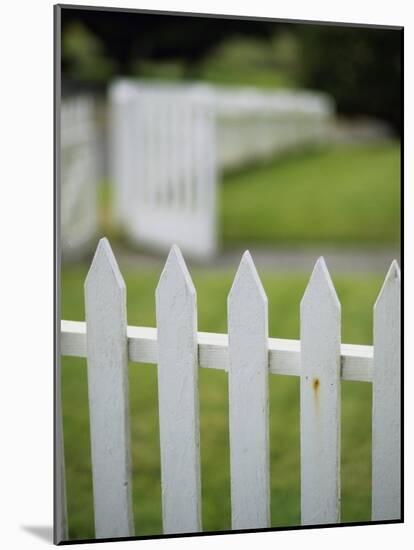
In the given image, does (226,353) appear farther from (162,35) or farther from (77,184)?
(162,35)

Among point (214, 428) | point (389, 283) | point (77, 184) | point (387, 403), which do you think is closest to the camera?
point (389, 283)

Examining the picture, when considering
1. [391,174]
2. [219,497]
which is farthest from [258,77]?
[219,497]

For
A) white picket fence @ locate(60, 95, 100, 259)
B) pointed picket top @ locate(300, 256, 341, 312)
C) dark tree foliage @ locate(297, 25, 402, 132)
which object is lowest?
pointed picket top @ locate(300, 256, 341, 312)

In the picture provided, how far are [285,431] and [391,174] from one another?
428 centimetres

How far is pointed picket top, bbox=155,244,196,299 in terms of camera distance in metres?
2.01

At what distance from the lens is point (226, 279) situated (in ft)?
16.3

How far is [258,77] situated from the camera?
33.4ft

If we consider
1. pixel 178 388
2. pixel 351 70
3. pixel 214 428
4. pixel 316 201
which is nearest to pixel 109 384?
pixel 178 388

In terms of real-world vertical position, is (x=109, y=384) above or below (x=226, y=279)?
below

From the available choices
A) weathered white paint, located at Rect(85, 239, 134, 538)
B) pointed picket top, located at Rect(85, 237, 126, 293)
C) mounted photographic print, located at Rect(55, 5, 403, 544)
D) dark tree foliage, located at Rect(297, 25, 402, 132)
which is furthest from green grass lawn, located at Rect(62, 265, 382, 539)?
dark tree foliage, located at Rect(297, 25, 402, 132)

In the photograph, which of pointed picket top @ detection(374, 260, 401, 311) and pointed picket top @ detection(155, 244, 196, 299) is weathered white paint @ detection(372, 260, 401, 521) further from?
pointed picket top @ detection(155, 244, 196, 299)

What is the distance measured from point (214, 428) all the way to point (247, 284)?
1423mm

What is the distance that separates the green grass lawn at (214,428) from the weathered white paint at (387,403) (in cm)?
29

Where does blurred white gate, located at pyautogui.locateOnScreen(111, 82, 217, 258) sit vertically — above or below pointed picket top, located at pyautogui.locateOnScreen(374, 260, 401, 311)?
above
